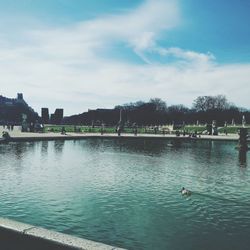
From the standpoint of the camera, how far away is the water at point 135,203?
9.92 meters

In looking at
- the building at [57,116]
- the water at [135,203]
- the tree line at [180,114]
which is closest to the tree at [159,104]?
the tree line at [180,114]

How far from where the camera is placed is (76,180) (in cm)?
1778

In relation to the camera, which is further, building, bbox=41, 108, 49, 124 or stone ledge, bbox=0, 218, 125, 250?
building, bbox=41, 108, 49, 124

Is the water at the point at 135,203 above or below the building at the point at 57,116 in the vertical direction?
below

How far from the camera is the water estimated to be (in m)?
9.92

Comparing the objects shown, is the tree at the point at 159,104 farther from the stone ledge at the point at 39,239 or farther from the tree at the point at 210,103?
the stone ledge at the point at 39,239

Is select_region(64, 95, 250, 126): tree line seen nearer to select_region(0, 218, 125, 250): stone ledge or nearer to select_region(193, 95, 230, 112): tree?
select_region(193, 95, 230, 112): tree

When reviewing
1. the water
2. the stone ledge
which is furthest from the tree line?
the stone ledge

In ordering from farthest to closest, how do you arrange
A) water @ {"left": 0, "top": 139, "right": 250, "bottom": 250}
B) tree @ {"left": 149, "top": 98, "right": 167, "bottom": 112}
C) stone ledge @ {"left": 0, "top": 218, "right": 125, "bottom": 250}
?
tree @ {"left": 149, "top": 98, "right": 167, "bottom": 112}
water @ {"left": 0, "top": 139, "right": 250, "bottom": 250}
stone ledge @ {"left": 0, "top": 218, "right": 125, "bottom": 250}

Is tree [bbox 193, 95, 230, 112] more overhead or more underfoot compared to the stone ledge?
more overhead

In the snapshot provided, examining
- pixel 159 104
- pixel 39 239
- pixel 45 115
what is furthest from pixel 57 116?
pixel 39 239

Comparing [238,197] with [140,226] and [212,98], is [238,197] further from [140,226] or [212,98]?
[212,98]

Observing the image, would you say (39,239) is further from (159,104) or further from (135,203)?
(159,104)

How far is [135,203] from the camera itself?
13.4 metres
